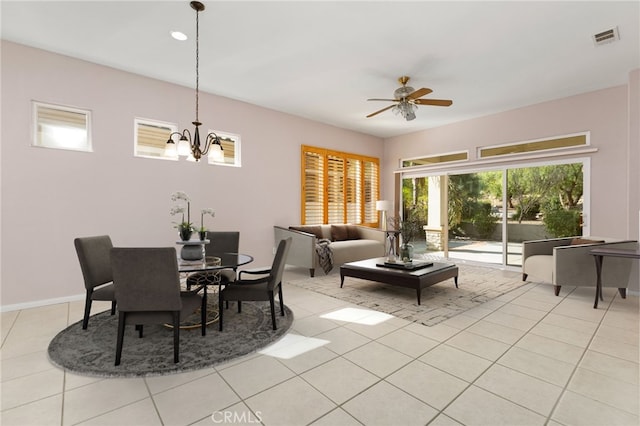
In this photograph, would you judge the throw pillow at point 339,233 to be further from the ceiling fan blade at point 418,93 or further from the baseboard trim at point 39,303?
the baseboard trim at point 39,303

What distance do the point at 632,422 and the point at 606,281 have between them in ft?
9.75

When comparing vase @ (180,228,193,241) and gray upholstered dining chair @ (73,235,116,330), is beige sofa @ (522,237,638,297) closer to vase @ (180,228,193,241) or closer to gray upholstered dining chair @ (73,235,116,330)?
vase @ (180,228,193,241)

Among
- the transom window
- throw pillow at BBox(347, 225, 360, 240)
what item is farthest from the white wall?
throw pillow at BBox(347, 225, 360, 240)

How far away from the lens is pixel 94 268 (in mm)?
2910

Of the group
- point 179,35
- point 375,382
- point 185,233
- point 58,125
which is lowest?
point 375,382

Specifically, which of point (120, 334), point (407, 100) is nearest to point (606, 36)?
point (407, 100)

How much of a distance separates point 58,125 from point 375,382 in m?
4.62

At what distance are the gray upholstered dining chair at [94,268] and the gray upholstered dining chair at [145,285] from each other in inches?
25.7

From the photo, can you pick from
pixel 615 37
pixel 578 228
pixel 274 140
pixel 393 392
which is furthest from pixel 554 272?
pixel 274 140

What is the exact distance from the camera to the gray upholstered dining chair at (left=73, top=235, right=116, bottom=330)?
2768mm

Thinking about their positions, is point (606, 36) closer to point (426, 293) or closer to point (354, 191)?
point (426, 293)

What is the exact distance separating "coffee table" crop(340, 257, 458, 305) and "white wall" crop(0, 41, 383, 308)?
2144mm

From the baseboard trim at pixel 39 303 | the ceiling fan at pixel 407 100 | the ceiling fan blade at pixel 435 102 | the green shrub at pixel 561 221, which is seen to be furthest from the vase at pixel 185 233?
the green shrub at pixel 561 221

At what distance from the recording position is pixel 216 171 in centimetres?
507
